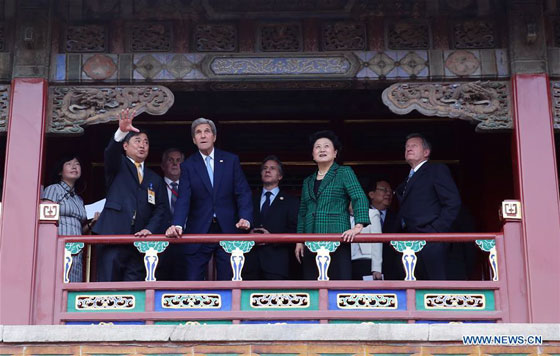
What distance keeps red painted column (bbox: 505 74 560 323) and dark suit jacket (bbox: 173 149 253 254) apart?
2.22m

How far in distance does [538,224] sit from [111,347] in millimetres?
3453

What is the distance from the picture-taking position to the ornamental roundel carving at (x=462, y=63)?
10.3 metres

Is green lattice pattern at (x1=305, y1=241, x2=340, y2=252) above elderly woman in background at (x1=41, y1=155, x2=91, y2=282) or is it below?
below

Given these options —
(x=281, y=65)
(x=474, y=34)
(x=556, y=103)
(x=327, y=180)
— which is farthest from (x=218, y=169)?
(x=556, y=103)

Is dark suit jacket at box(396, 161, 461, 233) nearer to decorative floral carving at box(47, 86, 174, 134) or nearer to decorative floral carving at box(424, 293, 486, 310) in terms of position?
decorative floral carving at box(424, 293, 486, 310)

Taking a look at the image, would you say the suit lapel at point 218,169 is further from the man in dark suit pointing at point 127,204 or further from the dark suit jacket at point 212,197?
the man in dark suit pointing at point 127,204

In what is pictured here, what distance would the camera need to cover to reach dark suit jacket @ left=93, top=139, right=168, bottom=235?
9.77 meters

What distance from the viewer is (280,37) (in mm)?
10508

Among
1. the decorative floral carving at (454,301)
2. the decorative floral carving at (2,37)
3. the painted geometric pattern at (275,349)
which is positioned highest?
the decorative floral carving at (2,37)

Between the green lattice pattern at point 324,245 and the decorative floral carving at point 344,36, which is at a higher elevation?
the decorative floral carving at point 344,36

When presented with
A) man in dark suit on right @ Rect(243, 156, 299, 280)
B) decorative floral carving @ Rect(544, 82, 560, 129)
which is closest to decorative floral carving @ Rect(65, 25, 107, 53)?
decorative floral carving @ Rect(544, 82, 560, 129)

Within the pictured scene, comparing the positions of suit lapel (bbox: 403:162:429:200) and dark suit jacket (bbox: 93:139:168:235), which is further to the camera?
suit lapel (bbox: 403:162:429:200)

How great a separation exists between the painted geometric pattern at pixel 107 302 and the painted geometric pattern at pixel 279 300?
808 millimetres

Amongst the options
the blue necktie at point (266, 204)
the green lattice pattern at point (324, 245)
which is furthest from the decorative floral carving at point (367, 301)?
the blue necktie at point (266, 204)
